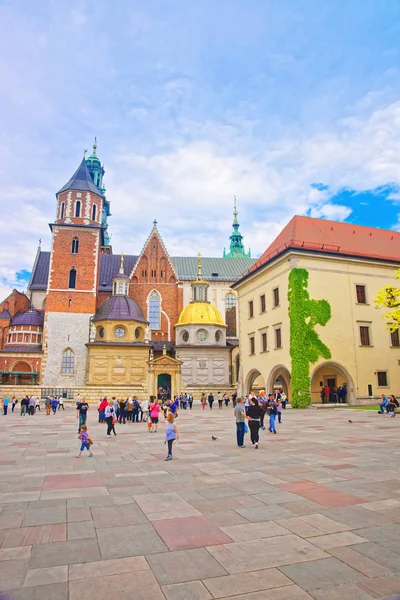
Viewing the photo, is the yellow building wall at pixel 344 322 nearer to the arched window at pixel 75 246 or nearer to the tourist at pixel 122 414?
the tourist at pixel 122 414

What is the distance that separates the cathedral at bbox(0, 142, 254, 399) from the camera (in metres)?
49.5

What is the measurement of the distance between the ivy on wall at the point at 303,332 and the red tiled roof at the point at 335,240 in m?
2.97

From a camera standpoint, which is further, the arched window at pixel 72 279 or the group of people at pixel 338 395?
the arched window at pixel 72 279

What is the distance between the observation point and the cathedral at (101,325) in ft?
163

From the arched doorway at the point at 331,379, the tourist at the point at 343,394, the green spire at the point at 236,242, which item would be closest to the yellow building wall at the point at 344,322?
the arched doorway at the point at 331,379

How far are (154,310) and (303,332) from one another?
102 ft

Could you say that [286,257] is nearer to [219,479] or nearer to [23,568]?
[219,479]

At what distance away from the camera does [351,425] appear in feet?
60.6

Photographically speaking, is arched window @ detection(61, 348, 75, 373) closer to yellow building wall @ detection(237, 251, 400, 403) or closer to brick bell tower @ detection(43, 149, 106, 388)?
brick bell tower @ detection(43, 149, 106, 388)

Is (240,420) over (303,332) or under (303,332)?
under

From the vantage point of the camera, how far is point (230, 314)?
63625 mm

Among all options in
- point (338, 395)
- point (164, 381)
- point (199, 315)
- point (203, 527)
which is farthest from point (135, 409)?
point (199, 315)

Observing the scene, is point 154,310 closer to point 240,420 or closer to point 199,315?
point 199,315

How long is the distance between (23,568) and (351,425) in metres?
16.3
